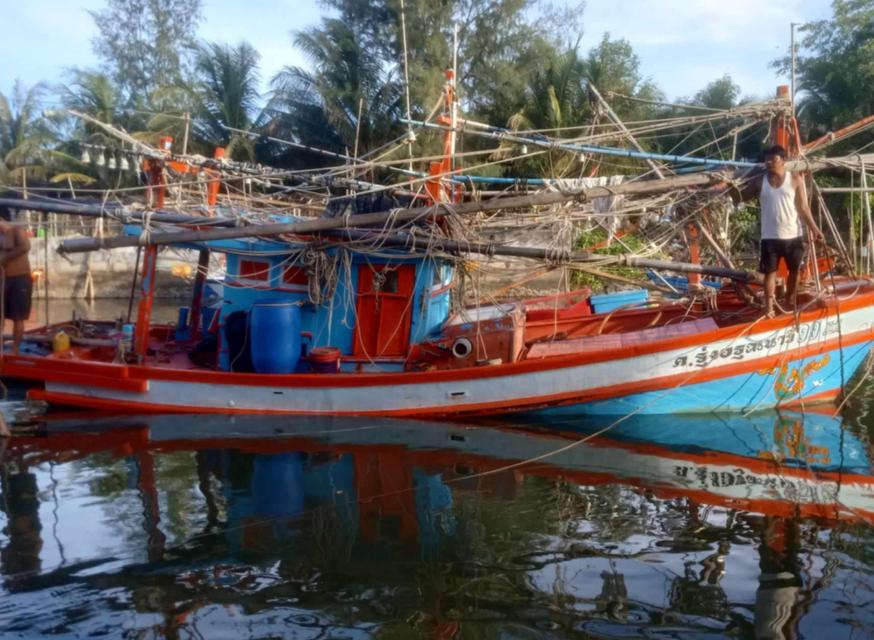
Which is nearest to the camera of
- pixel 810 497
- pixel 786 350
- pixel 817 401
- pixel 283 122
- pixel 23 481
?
pixel 810 497

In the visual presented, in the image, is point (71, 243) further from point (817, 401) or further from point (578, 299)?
point (817, 401)

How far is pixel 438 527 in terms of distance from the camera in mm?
6637

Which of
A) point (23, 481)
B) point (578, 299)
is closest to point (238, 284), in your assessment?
point (23, 481)

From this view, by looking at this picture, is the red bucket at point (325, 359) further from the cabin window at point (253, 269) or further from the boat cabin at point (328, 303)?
the cabin window at point (253, 269)

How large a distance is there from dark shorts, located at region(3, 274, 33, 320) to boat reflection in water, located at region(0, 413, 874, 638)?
1.73 m

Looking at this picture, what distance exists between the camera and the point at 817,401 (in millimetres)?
10094

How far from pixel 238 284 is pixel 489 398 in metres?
3.46

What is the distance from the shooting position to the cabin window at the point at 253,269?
10523 mm

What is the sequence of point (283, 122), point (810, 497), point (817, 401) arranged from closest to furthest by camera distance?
point (810, 497), point (817, 401), point (283, 122)

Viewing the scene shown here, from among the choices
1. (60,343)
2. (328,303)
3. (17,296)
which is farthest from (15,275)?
(328,303)

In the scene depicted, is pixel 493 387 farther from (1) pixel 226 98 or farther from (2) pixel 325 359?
(1) pixel 226 98

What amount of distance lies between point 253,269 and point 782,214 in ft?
20.4

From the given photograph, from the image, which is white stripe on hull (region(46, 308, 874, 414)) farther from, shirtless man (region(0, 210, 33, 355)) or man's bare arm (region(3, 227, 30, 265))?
man's bare arm (region(3, 227, 30, 265))

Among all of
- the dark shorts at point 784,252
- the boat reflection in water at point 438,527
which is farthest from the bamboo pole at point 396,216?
the boat reflection in water at point 438,527
